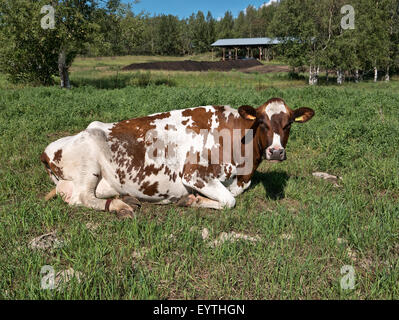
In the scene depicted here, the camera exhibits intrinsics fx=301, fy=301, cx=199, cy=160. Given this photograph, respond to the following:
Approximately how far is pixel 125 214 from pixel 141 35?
2467 cm

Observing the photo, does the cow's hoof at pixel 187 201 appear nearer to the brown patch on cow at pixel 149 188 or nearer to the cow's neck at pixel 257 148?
the brown patch on cow at pixel 149 188

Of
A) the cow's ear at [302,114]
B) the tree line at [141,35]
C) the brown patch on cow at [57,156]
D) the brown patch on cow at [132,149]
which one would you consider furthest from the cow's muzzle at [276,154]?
the tree line at [141,35]

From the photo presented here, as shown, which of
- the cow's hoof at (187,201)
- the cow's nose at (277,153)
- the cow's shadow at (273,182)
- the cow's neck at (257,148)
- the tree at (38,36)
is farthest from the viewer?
the tree at (38,36)

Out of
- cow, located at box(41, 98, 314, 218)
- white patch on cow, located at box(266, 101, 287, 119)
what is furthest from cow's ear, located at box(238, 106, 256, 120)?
white patch on cow, located at box(266, 101, 287, 119)

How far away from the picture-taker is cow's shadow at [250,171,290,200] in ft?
17.1

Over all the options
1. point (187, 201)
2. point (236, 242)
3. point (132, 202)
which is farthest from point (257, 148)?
point (132, 202)

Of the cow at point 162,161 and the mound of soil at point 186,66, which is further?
the mound of soil at point 186,66

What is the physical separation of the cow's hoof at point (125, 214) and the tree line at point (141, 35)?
18.9 meters

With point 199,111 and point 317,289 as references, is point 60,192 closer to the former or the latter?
point 199,111

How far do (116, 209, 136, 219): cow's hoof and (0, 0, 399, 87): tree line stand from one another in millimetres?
18912

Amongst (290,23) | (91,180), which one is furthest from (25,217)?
(290,23)

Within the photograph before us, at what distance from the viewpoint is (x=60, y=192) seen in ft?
15.5

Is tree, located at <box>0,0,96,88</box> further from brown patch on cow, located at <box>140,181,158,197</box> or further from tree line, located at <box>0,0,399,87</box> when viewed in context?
brown patch on cow, located at <box>140,181,158,197</box>

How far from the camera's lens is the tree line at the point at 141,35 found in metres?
19.7
